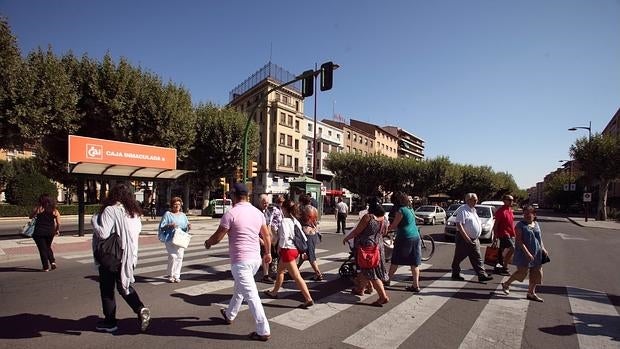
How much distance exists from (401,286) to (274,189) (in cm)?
4409

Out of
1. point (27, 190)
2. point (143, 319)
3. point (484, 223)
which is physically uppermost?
point (27, 190)

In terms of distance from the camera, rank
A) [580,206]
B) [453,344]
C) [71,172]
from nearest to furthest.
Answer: [453,344], [71,172], [580,206]

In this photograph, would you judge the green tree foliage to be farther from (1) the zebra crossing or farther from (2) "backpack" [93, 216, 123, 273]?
(2) "backpack" [93, 216, 123, 273]

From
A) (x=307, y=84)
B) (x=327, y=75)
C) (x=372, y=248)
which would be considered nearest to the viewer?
(x=372, y=248)

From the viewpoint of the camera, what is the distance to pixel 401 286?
7.12 metres

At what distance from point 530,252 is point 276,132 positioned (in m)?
45.3

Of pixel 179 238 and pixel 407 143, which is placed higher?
pixel 407 143

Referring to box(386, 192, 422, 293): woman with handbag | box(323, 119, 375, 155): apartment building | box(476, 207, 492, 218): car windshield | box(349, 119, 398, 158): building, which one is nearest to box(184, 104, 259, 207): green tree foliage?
box(476, 207, 492, 218): car windshield

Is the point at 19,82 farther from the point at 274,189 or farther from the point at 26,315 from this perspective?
the point at 274,189

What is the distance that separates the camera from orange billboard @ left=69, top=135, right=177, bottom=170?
1423 cm

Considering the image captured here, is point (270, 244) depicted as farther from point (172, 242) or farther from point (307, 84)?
point (307, 84)

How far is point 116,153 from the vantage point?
604 inches

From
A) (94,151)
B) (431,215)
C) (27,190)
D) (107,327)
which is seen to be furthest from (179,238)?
(27,190)

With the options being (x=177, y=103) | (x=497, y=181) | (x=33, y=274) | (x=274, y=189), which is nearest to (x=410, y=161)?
(x=274, y=189)
